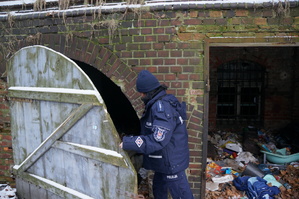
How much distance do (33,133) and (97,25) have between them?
1.62 meters

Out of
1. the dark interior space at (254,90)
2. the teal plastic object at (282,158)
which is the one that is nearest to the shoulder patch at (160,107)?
the teal plastic object at (282,158)

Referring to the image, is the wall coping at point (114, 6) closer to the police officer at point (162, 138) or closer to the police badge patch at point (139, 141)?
the police officer at point (162, 138)

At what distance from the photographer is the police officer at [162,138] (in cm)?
224

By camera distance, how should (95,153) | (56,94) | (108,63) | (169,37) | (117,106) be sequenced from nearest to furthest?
(95,153) → (56,94) → (169,37) → (108,63) → (117,106)

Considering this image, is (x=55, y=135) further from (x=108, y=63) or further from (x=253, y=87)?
(x=253, y=87)

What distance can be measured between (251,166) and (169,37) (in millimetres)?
3260

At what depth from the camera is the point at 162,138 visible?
2.24 metres

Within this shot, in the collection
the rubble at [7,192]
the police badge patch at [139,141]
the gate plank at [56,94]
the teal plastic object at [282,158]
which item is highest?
the gate plank at [56,94]

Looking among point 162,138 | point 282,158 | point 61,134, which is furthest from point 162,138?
point 282,158

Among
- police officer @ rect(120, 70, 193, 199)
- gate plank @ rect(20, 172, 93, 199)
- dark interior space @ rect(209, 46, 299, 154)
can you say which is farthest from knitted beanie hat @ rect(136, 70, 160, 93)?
dark interior space @ rect(209, 46, 299, 154)

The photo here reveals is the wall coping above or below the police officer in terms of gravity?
above

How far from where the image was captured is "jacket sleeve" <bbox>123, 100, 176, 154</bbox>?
86.9 inches

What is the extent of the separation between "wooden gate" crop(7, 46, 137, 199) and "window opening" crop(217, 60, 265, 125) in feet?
19.4

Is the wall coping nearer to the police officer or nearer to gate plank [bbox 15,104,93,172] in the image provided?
the police officer
